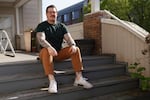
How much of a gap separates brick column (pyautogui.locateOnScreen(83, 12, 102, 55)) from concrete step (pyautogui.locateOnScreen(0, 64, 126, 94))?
77 cm

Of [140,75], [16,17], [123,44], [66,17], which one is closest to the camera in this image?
[140,75]

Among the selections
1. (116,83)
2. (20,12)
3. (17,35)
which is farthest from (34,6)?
(116,83)

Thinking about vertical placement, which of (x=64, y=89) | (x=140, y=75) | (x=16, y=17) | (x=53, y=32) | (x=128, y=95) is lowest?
(x=128, y=95)

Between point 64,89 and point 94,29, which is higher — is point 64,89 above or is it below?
below

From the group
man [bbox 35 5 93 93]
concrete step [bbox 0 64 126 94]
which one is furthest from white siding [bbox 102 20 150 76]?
man [bbox 35 5 93 93]

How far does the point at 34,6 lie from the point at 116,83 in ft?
24.7

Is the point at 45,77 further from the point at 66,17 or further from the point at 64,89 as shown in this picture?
the point at 66,17

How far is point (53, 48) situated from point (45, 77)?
459 millimetres

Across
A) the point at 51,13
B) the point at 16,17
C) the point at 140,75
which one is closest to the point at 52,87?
the point at 51,13

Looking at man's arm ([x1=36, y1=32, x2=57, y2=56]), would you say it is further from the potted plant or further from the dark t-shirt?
the potted plant

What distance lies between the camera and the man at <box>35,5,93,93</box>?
9.84 feet

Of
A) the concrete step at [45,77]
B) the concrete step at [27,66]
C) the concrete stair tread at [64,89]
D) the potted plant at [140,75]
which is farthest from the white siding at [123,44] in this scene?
the concrete step at [27,66]

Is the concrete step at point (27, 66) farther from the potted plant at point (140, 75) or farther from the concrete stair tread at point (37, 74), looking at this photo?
the potted plant at point (140, 75)

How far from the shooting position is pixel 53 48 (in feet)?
10.1
